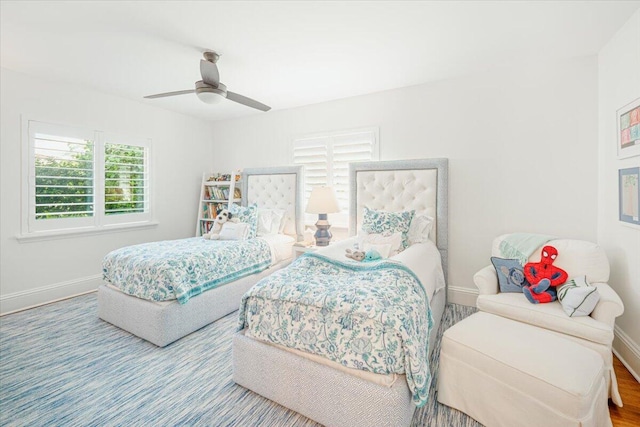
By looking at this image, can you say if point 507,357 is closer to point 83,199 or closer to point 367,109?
point 367,109

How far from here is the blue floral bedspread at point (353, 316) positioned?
1.42 m

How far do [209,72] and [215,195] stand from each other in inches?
109

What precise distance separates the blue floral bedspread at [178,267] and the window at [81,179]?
125cm

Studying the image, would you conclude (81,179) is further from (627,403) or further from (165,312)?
(627,403)

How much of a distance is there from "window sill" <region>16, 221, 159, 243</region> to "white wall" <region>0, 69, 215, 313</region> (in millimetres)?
50

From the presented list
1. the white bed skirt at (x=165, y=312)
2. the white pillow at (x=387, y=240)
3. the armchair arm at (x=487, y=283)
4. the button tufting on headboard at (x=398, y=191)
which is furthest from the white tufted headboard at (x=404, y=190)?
the white bed skirt at (x=165, y=312)

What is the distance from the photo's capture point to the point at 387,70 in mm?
3008

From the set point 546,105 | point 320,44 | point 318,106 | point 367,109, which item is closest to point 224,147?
point 318,106

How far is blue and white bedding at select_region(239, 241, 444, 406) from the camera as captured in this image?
1.42 meters

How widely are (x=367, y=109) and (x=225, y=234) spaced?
7.92 ft

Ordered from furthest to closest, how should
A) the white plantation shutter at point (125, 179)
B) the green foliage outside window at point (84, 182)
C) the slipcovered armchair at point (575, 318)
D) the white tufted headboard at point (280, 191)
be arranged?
the white tufted headboard at point (280, 191) < the white plantation shutter at point (125, 179) < the green foliage outside window at point (84, 182) < the slipcovered armchair at point (575, 318)

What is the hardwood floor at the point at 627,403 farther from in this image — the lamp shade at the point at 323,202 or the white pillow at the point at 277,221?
the white pillow at the point at 277,221

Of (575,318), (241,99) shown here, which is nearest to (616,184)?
(575,318)

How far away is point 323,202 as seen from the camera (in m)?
3.53
